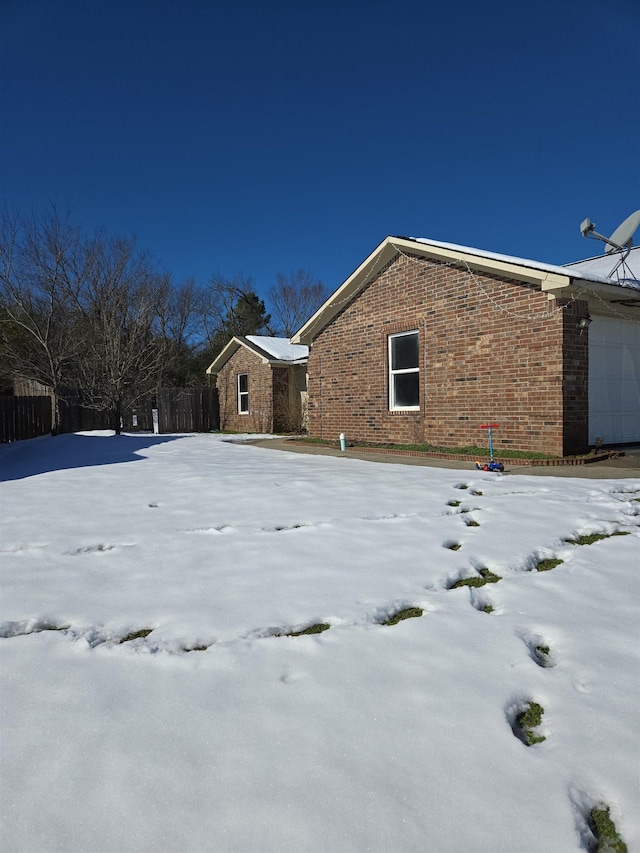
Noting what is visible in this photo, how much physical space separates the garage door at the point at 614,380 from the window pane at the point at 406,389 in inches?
115

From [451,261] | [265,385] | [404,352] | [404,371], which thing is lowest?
[404,371]

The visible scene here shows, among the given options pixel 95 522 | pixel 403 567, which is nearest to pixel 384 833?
pixel 403 567

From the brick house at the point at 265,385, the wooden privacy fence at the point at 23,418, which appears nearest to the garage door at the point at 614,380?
the brick house at the point at 265,385

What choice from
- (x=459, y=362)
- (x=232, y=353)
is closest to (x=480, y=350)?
(x=459, y=362)

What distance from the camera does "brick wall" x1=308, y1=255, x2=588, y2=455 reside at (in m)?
7.76

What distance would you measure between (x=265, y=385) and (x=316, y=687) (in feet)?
54.1

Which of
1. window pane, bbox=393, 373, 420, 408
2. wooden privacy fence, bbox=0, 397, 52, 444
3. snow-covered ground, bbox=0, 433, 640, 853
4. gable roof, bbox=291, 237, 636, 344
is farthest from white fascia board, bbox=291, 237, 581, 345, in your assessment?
wooden privacy fence, bbox=0, 397, 52, 444

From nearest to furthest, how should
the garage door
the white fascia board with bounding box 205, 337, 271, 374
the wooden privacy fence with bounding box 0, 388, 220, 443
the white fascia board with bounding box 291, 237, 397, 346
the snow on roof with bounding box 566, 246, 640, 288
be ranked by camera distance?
the garage door, the white fascia board with bounding box 291, 237, 397, 346, the snow on roof with bounding box 566, 246, 640, 288, the wooden privacy fence with bounding box 0, 388, 220, 443, the white fascia board with bounding box 205, 337, 271, 374

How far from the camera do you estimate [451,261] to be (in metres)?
9.02

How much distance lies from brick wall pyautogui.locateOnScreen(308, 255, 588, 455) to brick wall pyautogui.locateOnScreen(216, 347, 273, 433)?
245 inches

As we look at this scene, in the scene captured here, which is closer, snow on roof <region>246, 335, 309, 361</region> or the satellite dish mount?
the satellite dish mount

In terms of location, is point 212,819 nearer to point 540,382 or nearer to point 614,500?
point 614,500

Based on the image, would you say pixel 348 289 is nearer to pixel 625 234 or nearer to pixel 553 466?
pixel 625 234

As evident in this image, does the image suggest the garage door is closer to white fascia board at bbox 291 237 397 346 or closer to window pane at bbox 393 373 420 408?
window pane at bbox 393 373 420 408
